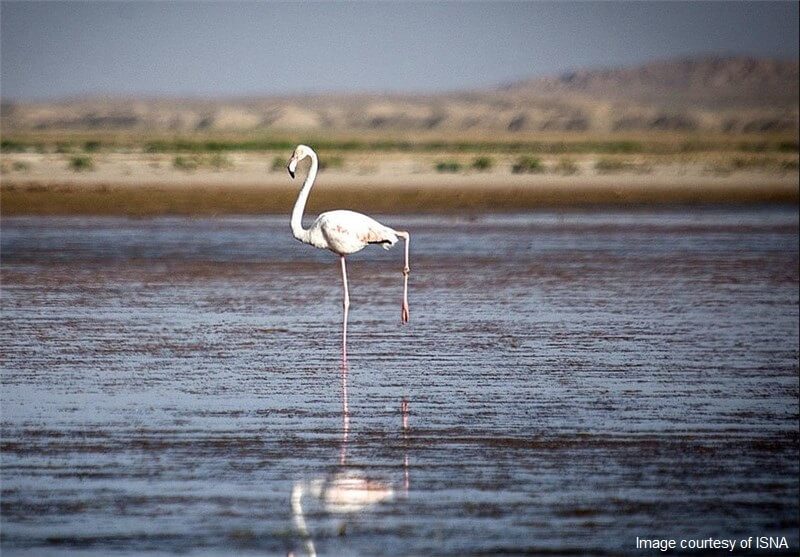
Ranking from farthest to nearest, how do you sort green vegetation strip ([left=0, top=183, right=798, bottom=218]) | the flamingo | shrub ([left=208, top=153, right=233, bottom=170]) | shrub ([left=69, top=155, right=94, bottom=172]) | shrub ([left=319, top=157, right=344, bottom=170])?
shrub ([left=319, top=157, right=344, bottom=170]), shrub ([left=208, top=153, right=233, bottom=170]), shrub ([left=69, top=155, right=94, bottom=172]), green vegetation strip ([left=0, top=183, right=798, bottom=218]), the flamingo

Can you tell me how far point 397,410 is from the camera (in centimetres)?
980

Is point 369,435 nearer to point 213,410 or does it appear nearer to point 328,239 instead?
point 213,410

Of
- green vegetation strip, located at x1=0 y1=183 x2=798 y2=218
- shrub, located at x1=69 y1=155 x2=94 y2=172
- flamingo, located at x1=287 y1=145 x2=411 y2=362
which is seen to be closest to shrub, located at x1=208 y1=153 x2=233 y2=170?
shrub, located at x1=69 y1=155 x2=94 y2=172

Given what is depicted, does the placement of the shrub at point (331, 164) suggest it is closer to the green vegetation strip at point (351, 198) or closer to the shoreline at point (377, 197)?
the shoreline at point (377, 197)

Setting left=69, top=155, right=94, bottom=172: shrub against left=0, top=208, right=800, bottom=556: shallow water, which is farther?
left=69, top=155, right=94, bottom=172: shrub

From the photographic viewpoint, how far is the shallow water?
7094 mm

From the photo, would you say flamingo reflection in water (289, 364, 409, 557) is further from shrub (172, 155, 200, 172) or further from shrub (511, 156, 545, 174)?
→ shrub (172, 155, 200, 172)

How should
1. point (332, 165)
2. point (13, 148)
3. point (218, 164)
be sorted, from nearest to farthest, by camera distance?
point (332, 165) → point (218, 164) → point (13, 148)

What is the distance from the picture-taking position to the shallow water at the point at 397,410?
279 inches

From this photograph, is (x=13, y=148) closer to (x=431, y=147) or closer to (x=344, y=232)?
(x=431, y=147)

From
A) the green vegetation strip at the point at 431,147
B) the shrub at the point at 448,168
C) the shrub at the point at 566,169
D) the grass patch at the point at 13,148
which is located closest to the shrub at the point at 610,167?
the shrub at the point at 566,169

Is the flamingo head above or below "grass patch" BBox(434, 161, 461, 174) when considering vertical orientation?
above

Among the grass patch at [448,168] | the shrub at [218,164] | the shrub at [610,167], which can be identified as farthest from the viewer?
the shrub at [218,164]

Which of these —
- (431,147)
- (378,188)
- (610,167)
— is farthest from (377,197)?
(431,147)
